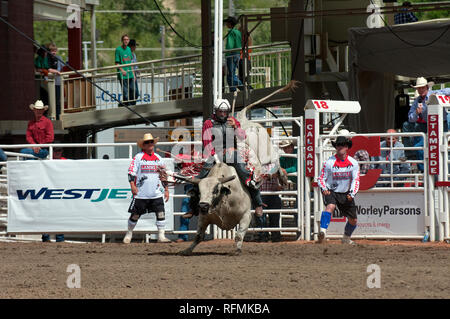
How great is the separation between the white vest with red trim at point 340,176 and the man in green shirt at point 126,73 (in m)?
9.47

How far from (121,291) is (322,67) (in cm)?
1312

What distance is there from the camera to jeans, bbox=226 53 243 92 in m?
22.2

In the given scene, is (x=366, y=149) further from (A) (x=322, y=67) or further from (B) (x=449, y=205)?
(A) (x=322, y=67)

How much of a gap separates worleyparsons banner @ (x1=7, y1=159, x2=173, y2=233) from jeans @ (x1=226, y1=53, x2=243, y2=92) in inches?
207

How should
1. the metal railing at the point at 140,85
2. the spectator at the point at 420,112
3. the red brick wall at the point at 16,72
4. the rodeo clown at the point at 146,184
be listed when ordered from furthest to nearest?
the metal railing at the point at 140,85 → the red brick wall at the point at 16,72 → the spectator at the point at 420,112 → the rodeo clown at the point at 146,184

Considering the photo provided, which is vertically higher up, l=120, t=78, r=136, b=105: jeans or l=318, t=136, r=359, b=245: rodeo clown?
l=120, t=78, r=136, b=105: jeans

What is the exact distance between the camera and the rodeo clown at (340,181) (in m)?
15.1

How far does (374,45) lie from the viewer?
61.9 feet

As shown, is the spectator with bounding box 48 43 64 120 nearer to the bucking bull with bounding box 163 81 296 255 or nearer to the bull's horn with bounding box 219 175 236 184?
the bucking bull with bounding box 163 81 296 255

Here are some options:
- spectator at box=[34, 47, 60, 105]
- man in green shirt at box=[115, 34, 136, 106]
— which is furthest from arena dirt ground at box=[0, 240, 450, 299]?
spectator at box=[34, 47, 60, 105]

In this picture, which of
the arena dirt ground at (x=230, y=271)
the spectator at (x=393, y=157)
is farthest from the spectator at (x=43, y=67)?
the spectator at (x=393, y=157)

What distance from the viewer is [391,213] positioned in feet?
54.7

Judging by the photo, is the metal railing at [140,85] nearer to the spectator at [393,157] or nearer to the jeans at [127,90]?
the jeans at [127,90]

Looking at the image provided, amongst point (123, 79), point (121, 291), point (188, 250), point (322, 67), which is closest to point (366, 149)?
point (188, 250)
